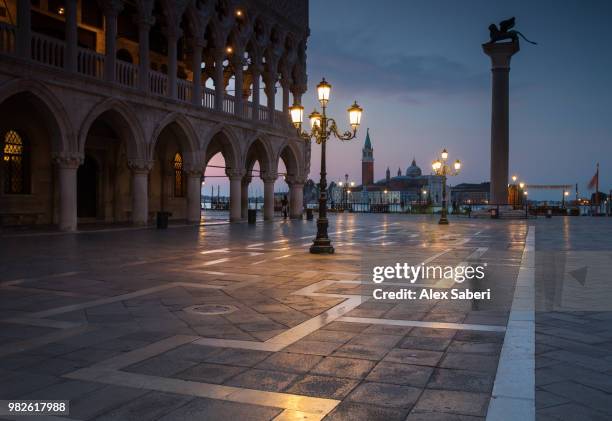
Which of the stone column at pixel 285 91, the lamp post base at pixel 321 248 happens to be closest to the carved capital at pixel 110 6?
the stone column at pixel 285 91

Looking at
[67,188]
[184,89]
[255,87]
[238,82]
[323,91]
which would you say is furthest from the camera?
[255,87]

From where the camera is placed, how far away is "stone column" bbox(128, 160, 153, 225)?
23.9 meters

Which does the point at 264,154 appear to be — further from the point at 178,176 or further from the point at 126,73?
the point at 126,73

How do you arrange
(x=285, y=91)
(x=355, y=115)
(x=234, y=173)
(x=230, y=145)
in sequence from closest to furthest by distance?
1. (x=355, y=115)
2. (x=230, y=145)
3. (x=234, y=173)
4. (x=285, y=91)

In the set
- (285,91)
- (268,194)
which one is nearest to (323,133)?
(268,194)

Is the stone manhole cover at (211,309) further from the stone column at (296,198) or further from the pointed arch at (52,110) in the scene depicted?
the stone column at (296,198)

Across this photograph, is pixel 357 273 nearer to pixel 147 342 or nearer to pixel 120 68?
pixel 147 342

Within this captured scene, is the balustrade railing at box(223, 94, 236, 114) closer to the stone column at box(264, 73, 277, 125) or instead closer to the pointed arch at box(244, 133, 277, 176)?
the pointed arch at box(244, 133, 277, 176)

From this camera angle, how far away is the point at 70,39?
20344 mm

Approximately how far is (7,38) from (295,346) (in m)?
18.1

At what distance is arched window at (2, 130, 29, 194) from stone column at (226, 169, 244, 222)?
10.4 meters

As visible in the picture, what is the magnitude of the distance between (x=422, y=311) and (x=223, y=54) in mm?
23818

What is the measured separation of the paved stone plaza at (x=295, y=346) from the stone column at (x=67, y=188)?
1045 centimetres

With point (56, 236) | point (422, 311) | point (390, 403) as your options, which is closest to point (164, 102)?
point (56, 236)
